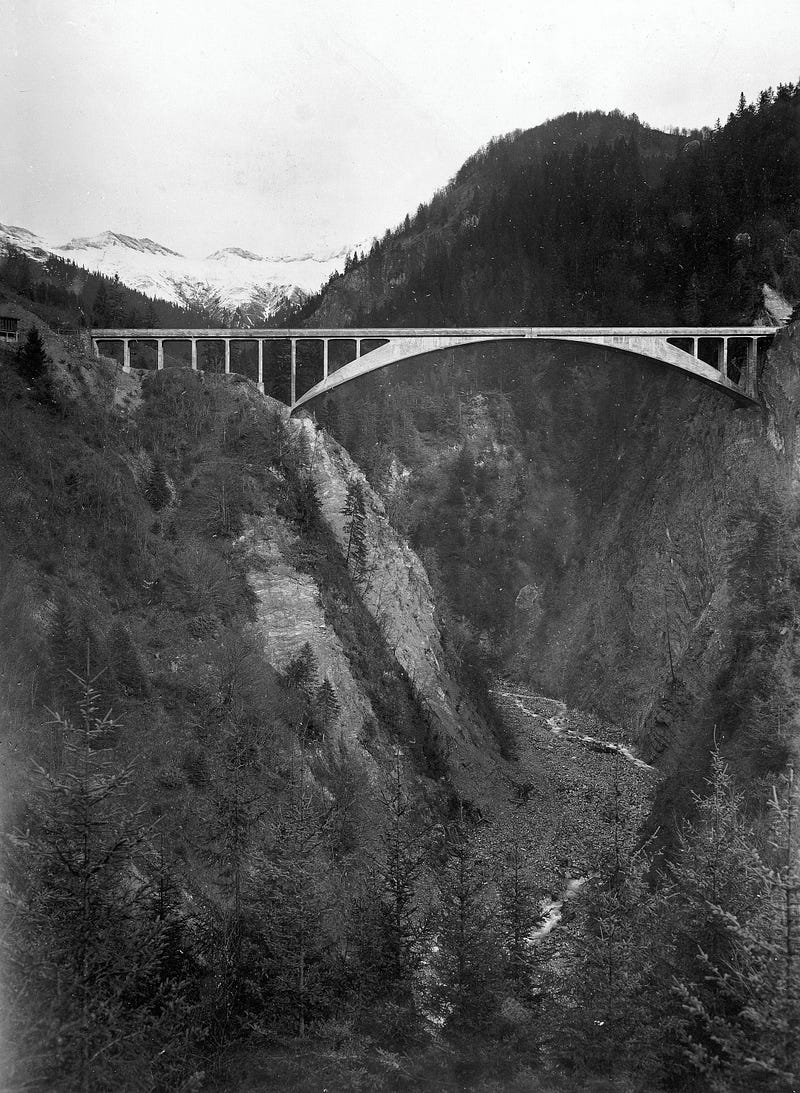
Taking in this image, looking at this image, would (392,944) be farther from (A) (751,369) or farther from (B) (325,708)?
(A) (751,369)

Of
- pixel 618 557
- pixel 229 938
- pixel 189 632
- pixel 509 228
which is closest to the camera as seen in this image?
pixel 229 938

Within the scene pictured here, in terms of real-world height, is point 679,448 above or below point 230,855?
above

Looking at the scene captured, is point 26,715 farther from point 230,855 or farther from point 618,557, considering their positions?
point 618,557

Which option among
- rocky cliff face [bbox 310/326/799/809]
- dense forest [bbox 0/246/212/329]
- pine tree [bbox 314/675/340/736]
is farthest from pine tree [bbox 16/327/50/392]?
rocky cliff face [bbox 310/326/799/809]

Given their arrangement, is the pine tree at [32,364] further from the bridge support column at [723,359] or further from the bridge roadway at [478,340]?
the bridge support column at [723,359]

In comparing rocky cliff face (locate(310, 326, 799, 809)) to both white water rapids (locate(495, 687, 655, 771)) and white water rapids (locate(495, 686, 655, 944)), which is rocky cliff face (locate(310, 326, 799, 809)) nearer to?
white water rapids (locate(495, 687, 655, 771))

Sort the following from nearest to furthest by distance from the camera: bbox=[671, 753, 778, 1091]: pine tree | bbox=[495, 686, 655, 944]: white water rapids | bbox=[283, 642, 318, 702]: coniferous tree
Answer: bbox=[671, 753, 778, 1091]: pine tree
bbox=[495, 686, 655, 944]: white water rapids
bbox=[283, 642, 318, 702]: coniferous tree

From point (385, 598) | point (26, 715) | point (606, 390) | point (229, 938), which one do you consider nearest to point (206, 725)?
point (26, 715)
